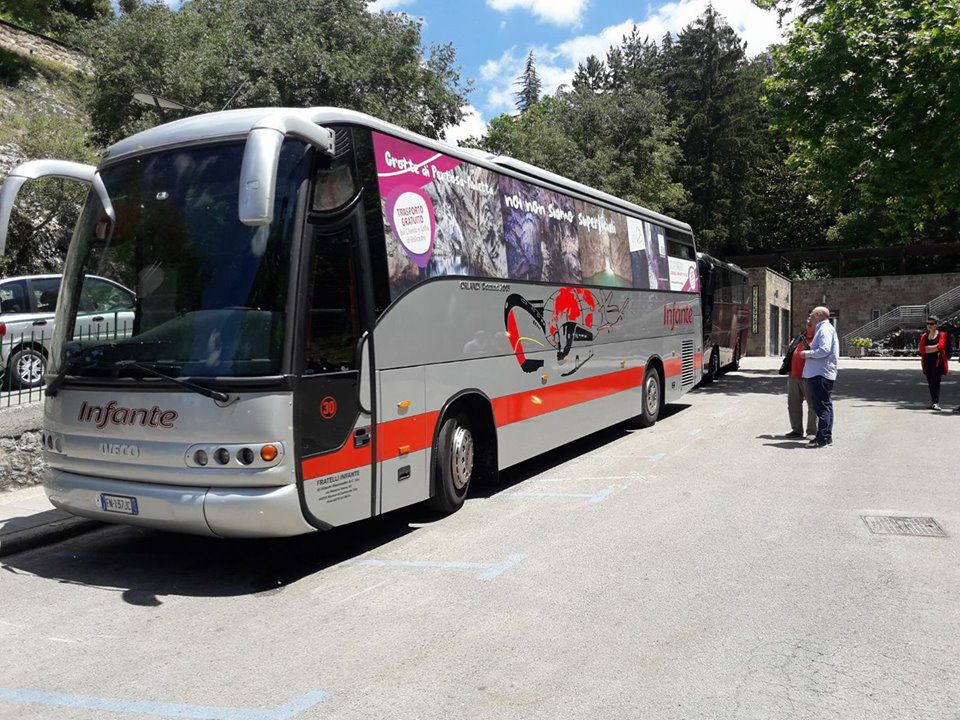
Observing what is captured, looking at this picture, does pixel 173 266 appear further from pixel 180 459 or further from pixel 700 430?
pixel 700 430

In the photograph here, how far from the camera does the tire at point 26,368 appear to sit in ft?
32.0

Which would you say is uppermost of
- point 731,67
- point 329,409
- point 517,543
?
point 731,67

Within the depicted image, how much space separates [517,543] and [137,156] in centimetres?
423

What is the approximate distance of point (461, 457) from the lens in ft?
25.2

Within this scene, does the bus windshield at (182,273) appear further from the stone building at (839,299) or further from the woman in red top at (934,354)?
the stone building at (839,299)

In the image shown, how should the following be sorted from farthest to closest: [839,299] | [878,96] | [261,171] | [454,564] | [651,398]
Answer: [839,299] → [878,96] → [651,398] → [454,564] → [261,171]

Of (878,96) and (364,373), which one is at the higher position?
(878,96)

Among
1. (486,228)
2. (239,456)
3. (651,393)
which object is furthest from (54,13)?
(239,456)

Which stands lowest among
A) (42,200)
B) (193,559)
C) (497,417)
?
(193,559)

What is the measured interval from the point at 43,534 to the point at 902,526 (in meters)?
7.37

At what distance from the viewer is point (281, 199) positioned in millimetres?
5516

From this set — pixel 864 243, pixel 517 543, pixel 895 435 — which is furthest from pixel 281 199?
pixel 864 243

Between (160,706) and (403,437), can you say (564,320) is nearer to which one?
(403,437)

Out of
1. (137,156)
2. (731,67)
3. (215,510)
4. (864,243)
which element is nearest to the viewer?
(215,510)
